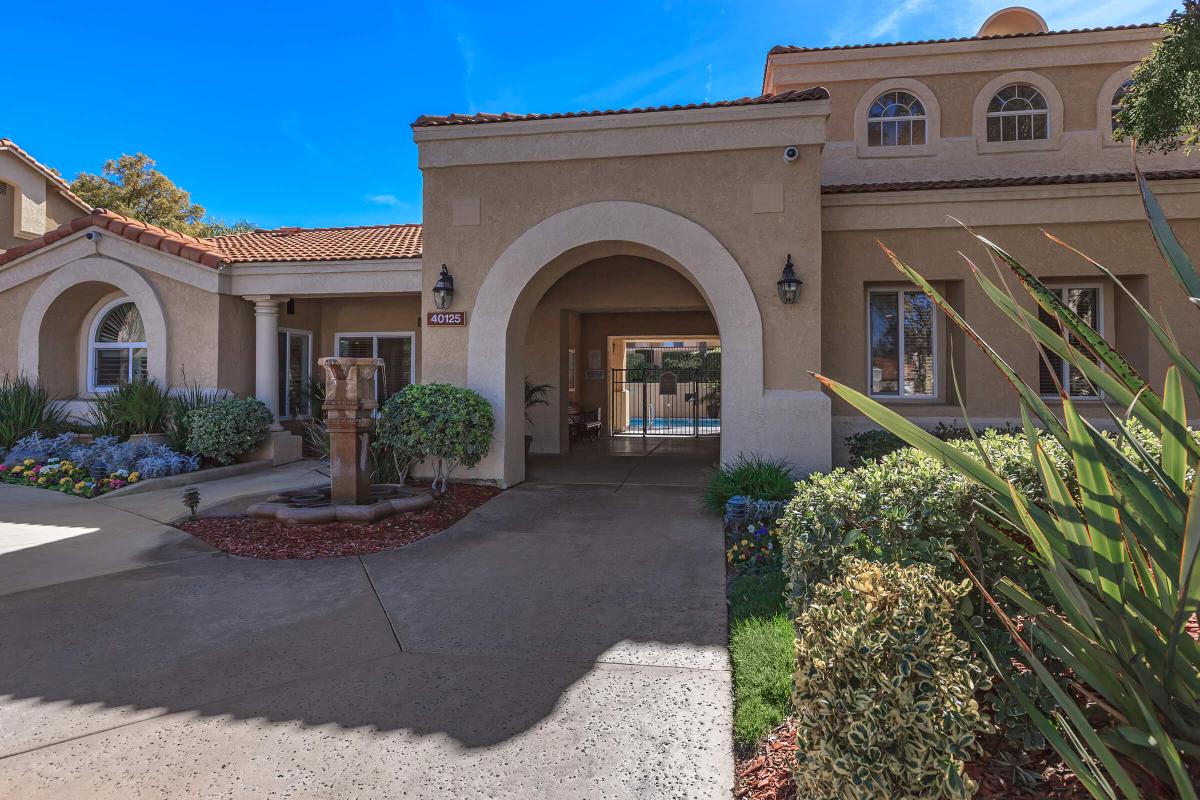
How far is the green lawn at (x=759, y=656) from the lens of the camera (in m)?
3.08

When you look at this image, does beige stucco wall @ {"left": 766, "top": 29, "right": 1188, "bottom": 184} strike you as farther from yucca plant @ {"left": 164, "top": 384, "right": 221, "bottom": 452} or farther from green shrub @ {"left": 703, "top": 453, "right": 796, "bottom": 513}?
yucca plant @ {"left": 164, "top": 384, "right": 221, "bottom": 452}

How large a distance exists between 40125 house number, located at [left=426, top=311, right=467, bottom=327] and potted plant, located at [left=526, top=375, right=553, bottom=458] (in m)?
3.06

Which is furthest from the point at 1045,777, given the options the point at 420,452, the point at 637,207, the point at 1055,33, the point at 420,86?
the point at 420,86

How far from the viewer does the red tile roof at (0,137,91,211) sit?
16375mm

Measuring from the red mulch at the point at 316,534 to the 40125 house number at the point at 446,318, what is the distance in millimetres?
2849

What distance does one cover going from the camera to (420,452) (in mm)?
8383

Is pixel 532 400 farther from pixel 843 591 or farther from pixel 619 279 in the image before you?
pixel 843 591

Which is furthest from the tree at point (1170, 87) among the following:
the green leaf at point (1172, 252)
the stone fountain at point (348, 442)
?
the stone fountain at point (348, 442)

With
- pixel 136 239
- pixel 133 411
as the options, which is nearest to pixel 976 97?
pixel 136 239

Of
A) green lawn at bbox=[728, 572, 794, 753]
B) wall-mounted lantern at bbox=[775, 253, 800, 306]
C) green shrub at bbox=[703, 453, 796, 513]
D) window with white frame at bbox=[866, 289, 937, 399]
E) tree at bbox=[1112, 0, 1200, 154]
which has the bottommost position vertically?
green lawn at bbox=[728, 572, 794, 753]

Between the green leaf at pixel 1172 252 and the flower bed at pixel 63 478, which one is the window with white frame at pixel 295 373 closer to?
the flower bed at pixel 63 478

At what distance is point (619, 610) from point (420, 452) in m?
4.59

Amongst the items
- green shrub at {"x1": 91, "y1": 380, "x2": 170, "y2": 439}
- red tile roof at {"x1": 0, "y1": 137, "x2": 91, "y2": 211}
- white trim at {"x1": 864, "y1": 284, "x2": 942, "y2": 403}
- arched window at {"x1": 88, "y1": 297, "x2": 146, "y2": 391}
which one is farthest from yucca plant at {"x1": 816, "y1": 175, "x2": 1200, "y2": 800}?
red tile roof at {"x1": 0, "y1": 137, "x2": 91, "y2": 211}

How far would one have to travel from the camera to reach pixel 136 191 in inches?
1040
